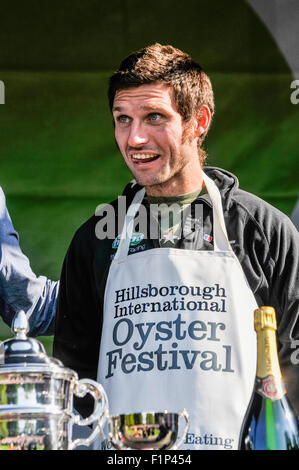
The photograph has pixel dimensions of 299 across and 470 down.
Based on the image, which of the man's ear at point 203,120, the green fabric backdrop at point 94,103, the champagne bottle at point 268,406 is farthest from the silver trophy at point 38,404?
the green fabric backdrop at point 94,103

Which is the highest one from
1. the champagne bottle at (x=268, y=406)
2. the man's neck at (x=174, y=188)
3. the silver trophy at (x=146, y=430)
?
the man's neck at (x=174, y=188)

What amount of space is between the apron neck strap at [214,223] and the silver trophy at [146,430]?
881mm

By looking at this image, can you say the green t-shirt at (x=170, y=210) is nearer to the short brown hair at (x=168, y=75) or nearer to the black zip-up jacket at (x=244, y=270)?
the black zip-up jacket at (x=244, y=270)

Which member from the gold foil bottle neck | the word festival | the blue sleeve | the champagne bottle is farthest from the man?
the gold foil bottle neck

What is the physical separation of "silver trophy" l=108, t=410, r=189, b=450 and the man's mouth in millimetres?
962

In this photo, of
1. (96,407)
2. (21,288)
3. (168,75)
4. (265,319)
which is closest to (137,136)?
(168,75)

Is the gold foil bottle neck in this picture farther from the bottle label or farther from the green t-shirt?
the green t-shirt

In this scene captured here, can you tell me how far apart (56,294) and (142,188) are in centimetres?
40

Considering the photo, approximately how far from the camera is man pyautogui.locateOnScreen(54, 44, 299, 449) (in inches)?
78.3

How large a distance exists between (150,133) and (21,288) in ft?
1.90

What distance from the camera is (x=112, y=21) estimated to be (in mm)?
2662

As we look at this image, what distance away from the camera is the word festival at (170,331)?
1.99 meters
